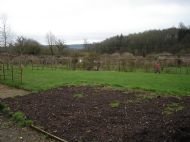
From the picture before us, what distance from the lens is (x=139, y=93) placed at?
13.0 metres

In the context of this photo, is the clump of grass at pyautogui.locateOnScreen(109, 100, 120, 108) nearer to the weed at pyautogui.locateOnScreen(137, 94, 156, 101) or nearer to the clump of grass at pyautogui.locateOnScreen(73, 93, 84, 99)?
the weed at pyautogui.locateOnScreen(137, 94, 156, 101)

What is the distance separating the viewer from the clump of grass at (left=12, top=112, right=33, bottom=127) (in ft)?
28.4

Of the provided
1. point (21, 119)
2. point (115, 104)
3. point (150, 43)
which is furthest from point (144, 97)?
point (150, 43)

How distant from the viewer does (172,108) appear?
31.3ft

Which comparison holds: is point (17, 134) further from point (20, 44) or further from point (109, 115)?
point (20, 44)

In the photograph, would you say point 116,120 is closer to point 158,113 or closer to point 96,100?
point 158,113

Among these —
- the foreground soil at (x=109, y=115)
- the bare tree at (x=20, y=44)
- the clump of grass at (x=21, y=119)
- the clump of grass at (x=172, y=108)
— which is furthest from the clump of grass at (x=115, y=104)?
the bare tree at (x=20, y=44)

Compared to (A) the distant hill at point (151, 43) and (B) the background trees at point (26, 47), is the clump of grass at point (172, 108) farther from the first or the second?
(A) the distant hill at point (151, 43)

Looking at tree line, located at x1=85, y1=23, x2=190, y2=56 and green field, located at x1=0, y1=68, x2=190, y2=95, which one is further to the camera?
tree line, located at x1=85, y1=23, x2=190, y2=56

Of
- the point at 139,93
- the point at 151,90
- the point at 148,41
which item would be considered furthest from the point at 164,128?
the point at 148,41

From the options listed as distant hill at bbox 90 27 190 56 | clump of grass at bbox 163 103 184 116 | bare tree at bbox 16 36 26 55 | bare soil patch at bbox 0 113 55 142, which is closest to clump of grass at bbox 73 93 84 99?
bare soil patch at bbox 0 113 55 142

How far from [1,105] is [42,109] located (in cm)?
223

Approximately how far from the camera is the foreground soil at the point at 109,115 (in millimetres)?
6846

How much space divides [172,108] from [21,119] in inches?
213
